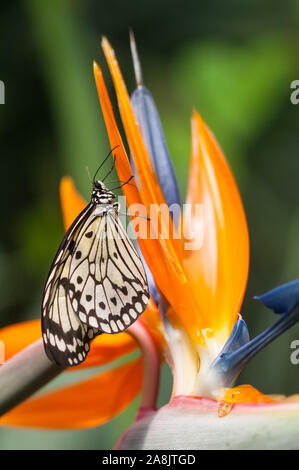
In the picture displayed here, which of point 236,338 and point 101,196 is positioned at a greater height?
point 101,196

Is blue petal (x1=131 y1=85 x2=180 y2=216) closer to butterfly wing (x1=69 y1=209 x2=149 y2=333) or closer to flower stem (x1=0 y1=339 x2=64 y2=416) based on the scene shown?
butterfly wing (x1=69 y1=209 x2=149 y2=333)

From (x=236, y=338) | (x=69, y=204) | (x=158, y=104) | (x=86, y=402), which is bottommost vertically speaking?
(x=86, y=402)

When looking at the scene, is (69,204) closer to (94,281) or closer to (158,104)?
(94,281)

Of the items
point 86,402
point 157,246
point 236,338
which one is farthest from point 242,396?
point 86,402

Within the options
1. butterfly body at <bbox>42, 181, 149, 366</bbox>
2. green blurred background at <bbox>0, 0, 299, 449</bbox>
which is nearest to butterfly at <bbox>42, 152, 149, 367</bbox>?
butterfly body at <bbox>42, 181, 149, 366</bbox>

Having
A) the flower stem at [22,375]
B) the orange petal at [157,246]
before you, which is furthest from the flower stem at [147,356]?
the flower stem at [22,375]

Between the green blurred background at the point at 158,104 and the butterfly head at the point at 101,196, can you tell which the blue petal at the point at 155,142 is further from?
the green blurred background at the point at 158,104

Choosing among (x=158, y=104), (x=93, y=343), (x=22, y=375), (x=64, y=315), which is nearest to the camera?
(x=22, y=375)
